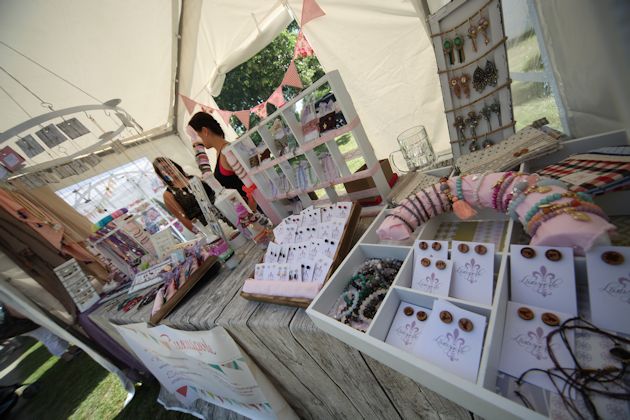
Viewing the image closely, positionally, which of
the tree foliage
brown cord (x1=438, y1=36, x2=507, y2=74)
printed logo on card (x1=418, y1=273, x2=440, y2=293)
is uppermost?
the tree foliage

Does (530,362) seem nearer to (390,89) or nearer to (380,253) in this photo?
(380,253)

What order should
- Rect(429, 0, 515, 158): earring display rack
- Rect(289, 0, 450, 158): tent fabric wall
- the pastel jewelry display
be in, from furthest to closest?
Rect(289, 0, 450, 158): tent fabric wall → Rect(429, 0, 515, 158): earring display rack → the pastel jewelry display

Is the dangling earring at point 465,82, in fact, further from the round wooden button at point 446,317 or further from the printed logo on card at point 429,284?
the round wooden button at point 446,317

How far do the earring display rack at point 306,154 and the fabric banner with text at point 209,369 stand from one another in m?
1.02

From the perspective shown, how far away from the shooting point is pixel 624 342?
53 cm

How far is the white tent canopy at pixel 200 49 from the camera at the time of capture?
8.61 feet

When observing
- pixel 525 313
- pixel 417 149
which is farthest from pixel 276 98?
pixel 525 313

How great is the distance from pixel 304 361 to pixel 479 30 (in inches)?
75.8

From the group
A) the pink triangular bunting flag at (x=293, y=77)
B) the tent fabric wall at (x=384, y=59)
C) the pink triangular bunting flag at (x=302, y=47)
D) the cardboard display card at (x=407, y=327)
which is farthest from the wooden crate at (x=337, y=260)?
the pink triangular bunting flag at (x=302, y=47)

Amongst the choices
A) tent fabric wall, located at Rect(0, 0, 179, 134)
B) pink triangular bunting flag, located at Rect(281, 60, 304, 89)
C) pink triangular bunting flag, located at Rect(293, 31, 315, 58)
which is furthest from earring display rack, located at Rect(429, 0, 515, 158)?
tent fabric wall, located at Rect(0, 0, 179, 134)

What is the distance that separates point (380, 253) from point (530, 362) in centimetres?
60

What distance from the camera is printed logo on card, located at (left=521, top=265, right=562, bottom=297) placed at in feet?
2.10

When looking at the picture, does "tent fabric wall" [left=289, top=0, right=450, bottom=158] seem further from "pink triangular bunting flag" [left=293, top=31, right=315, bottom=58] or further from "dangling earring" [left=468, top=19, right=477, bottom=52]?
"dangling earring" [left=468, top=19, right=477, bottom=52]

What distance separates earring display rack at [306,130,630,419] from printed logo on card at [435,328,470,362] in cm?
6
